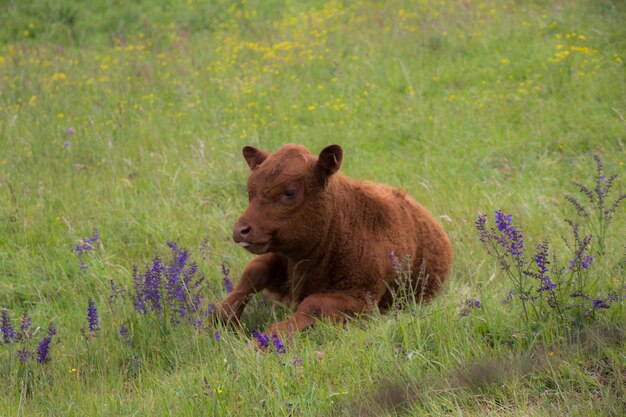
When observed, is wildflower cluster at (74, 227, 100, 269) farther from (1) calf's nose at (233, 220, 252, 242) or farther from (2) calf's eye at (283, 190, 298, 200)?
(2) calf's eye at (283, 190, 298, 200)

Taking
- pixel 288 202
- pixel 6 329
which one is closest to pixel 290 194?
pixel 288 202

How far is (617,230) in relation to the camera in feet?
21.7

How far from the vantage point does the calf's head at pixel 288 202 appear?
5395 millimetres

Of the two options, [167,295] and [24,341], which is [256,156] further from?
[24,341]

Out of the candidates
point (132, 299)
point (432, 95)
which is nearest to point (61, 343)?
point (132, 299)

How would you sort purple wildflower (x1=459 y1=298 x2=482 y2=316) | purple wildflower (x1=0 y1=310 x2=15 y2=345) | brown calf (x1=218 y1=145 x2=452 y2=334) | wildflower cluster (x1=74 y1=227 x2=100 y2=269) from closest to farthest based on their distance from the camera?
purple wildflower (x1=459 y1=298 x2=482 y2=316), purple wildflower (x1=0 y1=310 x2=15 y2=345), brown calf (x1=218 y1=145 x2=452 y2=334), wildflower cluster (x1=74 y1=227 x2=100 y2=269)

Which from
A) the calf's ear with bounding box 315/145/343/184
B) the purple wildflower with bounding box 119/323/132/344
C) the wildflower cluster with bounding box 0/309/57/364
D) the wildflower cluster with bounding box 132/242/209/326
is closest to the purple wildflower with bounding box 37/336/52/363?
the wildflower cluster with bounding box 0/309/57/364

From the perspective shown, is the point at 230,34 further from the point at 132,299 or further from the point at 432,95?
the point at 132,299

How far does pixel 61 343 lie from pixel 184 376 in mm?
1444

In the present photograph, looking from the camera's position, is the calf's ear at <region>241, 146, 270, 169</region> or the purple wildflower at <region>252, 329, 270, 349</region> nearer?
the purple wildflower at <region>252, 329, 270, 349</region>

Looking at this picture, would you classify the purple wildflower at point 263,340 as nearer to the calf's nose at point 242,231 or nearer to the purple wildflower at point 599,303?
the calf's nose at point 242,231

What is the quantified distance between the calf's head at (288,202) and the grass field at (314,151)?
1.98 ft

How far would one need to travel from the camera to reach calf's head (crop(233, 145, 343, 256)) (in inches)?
212

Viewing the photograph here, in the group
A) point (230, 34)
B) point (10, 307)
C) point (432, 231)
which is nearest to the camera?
point (432, 231)
